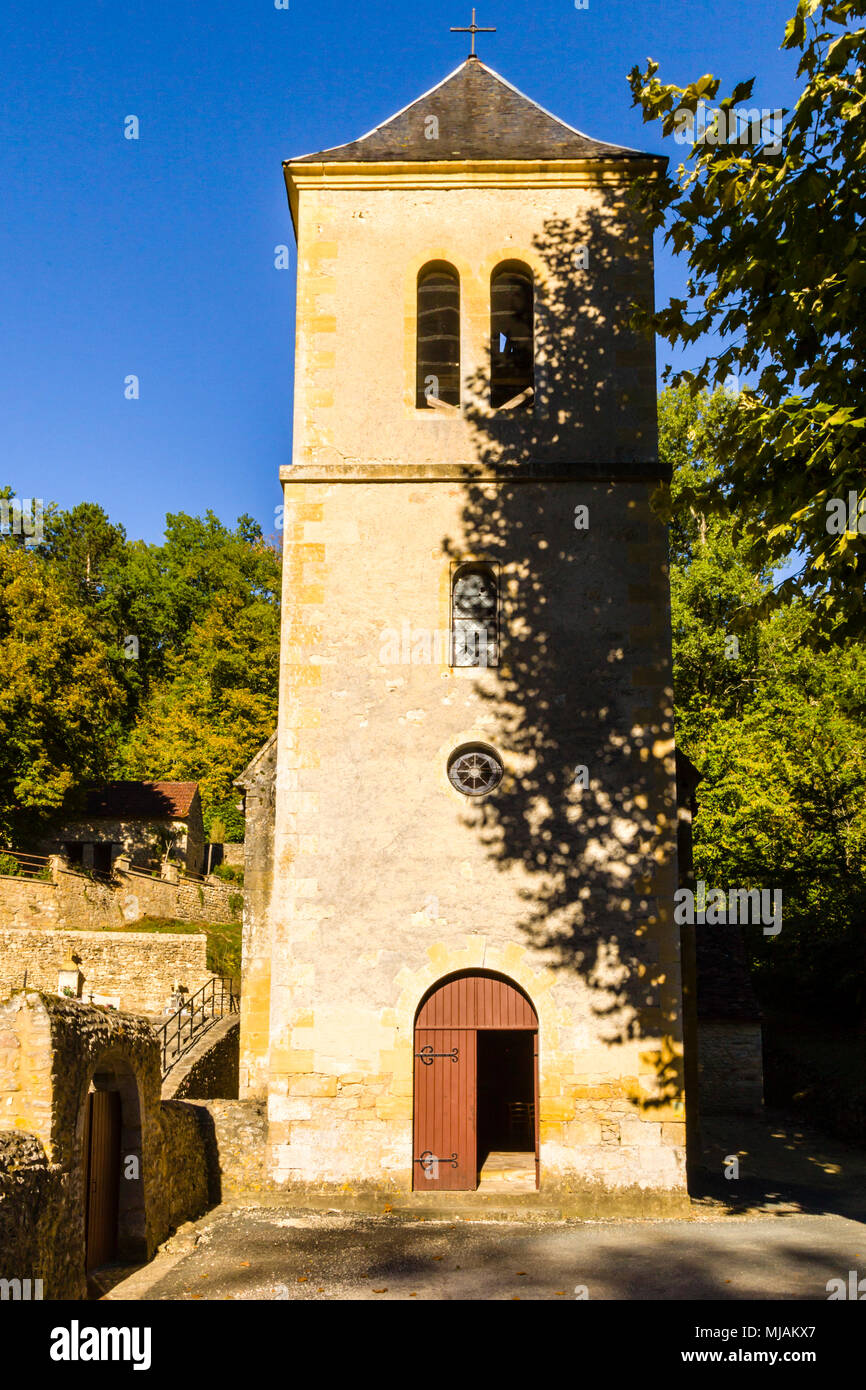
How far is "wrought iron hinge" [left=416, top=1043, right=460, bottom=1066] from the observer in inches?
450

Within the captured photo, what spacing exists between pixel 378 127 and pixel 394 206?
1478 millimetres

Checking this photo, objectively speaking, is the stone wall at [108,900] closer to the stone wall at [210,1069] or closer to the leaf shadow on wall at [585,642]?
the stone wall at [210,1069]

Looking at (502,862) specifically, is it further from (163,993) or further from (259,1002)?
(163,993)

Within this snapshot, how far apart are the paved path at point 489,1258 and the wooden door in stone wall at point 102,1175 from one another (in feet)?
1.18

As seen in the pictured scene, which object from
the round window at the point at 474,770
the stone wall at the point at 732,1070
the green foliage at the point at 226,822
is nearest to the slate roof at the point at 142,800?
the green foliage at the point at 226,822

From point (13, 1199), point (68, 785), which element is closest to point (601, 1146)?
point (13, 1199)

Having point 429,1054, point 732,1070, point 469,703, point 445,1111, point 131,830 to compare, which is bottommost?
point 732,1070

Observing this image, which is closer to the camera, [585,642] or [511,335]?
[585,642]

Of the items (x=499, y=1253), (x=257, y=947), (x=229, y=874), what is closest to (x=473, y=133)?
(x=257, y=947)

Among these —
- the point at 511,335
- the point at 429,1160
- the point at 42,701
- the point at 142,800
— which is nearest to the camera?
the point at 429,1160

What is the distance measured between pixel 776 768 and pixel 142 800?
21221mm

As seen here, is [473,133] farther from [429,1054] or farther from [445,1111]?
[445,1111]

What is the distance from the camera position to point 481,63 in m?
15.4

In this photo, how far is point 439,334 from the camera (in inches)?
559
